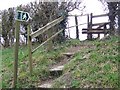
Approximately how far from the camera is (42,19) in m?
9.00

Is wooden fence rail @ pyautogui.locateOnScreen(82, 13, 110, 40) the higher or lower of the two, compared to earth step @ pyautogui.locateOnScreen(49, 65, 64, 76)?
higher

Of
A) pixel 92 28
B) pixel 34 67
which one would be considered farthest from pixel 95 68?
pixel 92 28

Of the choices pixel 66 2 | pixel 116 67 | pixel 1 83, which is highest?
pixel 66 2

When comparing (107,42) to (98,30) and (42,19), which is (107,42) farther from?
(42,19)

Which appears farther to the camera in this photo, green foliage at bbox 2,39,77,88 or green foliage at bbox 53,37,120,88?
green foliage at bbox 2,39,77,88

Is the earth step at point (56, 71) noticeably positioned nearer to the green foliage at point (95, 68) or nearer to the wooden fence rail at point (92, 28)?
the green foliage at point (95, 68)

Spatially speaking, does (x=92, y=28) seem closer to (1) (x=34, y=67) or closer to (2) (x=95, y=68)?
(1) (x=34, y=67)

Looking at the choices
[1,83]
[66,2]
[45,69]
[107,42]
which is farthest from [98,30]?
[1,83]

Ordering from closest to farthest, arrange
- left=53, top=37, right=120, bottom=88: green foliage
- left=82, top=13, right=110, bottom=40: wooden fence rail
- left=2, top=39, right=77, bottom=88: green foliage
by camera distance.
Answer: left=53, top=37, right=120, bottom=88: green foliage → left=2, top=39, right=77, bottom=88: green foliage → left=82, top=13, right=110, bottom=40: wooden fence rail

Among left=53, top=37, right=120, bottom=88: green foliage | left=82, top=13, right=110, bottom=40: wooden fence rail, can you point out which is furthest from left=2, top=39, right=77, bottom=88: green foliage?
left=82, top=13, right=110, bottom=40: wooden fence rail

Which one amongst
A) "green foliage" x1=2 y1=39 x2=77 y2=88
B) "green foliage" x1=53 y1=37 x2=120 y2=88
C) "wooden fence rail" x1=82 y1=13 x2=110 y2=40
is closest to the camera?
"green foliage" x1=53 y1=37 x2=120 y2=88

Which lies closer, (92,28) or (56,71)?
(56,71)

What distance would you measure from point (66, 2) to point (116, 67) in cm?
362

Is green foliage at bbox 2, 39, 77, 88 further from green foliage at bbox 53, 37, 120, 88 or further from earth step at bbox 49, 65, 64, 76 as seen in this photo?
green foliage at bbox 53, 37, 120, 88
